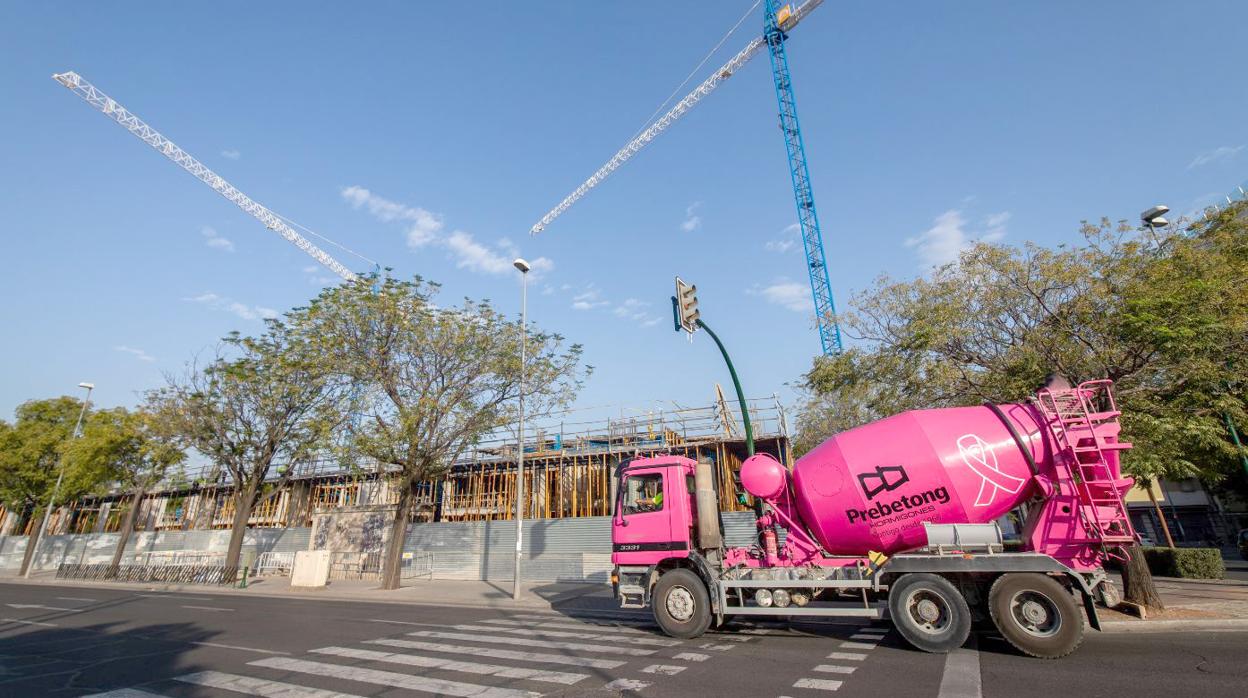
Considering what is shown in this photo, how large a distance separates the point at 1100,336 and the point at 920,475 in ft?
22.2

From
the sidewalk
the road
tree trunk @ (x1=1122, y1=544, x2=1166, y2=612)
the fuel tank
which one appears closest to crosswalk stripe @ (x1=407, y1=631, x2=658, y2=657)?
the road

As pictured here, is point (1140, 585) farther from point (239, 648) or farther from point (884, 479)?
point (239, 648)

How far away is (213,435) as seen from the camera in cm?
2586

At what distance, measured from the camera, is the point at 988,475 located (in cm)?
851

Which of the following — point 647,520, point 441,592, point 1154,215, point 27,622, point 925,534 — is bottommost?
point 441,592

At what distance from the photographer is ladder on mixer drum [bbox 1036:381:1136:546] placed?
306 inches

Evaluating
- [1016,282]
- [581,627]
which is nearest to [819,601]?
[581,627]

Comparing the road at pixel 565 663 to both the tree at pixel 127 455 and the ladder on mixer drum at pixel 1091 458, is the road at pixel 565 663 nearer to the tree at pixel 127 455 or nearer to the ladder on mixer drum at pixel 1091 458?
the ladder on mixer drum at pixel 1091 458

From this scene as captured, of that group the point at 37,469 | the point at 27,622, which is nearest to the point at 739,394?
the point at 27,622

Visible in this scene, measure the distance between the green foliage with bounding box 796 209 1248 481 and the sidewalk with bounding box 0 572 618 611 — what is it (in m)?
11.2

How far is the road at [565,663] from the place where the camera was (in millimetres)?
6449

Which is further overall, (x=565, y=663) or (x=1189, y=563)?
(x=1189, y=563)

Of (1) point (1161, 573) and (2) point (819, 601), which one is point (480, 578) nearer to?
(2) point (819, 601)

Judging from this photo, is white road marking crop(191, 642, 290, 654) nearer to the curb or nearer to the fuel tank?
the fuel tank
